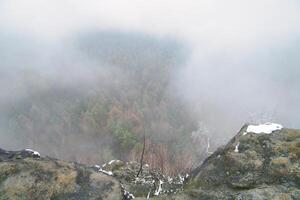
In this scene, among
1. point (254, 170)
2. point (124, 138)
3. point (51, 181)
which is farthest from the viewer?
point (124, 138)

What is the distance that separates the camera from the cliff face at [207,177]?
4070 millimetres

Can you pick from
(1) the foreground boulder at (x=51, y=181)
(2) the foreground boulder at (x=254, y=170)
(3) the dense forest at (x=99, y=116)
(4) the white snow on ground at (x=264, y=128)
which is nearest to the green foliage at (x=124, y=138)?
(3) the dense forest at (x=99, y=116)

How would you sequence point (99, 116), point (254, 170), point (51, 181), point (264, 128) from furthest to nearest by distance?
point (99, 116)
point (264, 128)
point (254, 170)
point (51, 181)

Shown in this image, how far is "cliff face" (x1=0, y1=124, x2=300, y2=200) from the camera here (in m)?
4.07

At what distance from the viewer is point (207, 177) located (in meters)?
4.49

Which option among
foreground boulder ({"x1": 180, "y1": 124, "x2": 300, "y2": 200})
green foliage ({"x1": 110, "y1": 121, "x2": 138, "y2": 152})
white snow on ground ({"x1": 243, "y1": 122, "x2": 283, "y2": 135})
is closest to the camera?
foreground boulder ({"x1": 180, "y1": 124, "x2": 300, "y2": 200})

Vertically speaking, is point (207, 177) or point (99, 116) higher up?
point (207, 177)

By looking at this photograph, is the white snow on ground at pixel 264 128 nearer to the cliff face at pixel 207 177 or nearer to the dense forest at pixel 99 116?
the cliff face at pixel 207 177

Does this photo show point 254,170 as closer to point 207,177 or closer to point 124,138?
point 207,177

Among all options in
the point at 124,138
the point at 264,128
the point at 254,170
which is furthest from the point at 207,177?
the point at 124,138

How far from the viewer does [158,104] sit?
16075 centimetres

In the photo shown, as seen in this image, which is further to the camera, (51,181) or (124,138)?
(124,138)

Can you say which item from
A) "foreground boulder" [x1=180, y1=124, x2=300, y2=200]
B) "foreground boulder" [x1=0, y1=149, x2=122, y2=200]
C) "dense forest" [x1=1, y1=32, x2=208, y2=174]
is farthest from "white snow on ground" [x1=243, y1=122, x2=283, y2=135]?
"dense forest" [x1=1, y1=32, x2=208, y2=174]

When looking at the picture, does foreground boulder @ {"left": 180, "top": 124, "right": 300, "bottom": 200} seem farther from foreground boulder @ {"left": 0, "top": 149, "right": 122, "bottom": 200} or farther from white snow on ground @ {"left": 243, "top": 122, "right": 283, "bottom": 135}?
foreground boulder @ {"left": 0, "top": 149, "right": 122, "bottom": 200}
